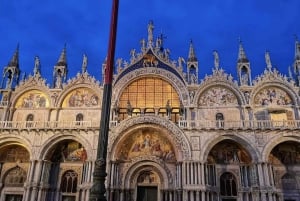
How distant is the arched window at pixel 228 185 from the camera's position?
68.3 feet

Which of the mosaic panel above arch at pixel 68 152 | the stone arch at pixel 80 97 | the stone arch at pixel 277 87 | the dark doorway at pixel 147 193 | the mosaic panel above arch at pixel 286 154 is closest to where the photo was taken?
the dark doorway at pixel 147 193

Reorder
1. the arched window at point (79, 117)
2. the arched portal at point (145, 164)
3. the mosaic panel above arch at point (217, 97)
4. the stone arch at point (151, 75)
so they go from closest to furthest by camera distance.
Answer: the arched portal at point (145, 164) → the mosaic panel above arch at point (217, 97) → the stone arch at point (151, 75) → the arched window at point (79, 117)

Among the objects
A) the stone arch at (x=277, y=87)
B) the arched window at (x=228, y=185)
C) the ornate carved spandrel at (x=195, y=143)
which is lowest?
the arched window at (x=228, y=185)

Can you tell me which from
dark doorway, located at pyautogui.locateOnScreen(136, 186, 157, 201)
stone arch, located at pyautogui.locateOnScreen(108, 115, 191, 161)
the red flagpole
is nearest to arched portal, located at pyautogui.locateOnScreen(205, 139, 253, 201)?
stone arch, located at pyautogui.locateOnScreen(108, 115, 191, 161)

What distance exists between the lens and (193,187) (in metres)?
19.0

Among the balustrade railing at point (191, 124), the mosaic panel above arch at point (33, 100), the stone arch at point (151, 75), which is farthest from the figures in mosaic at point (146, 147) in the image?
the mosaic panel above arch at point (33, 100)

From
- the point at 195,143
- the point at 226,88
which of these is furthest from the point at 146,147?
the point at 226,88

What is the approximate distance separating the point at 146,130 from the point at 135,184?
4266mm

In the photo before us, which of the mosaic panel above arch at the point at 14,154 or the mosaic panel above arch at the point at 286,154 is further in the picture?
the mosaic panel above arch at the point at 14,154

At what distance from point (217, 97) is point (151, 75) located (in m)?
6.25

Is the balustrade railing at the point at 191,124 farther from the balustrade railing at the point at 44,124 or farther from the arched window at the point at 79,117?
the arched window at the point at 79,117

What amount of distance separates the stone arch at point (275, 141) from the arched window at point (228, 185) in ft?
10.6

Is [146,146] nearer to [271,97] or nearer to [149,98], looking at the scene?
[149,98]

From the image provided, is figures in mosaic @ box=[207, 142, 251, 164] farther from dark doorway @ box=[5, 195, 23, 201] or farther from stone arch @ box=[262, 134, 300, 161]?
dark doorway @ box=[5, 195, 23, 201]
